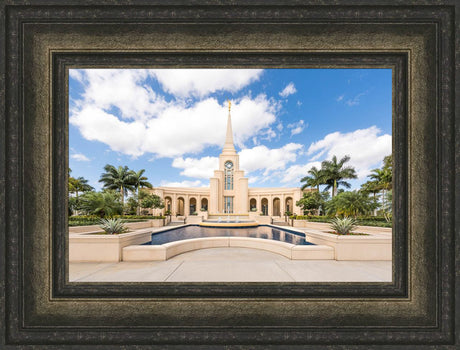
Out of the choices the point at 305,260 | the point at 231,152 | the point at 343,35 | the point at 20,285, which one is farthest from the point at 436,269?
the point at 231,152

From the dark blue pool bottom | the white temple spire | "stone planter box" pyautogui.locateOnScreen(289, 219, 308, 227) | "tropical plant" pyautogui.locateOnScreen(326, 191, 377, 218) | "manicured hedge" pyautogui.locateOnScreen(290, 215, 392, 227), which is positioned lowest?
"stone planter box" pyautogui.locateOnScreen(289, 219, 308, 227)

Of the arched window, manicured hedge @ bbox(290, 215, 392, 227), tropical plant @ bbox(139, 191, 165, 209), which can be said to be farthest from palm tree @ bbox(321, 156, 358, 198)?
tropical plant @ bbox(139, 191, 165, 209)

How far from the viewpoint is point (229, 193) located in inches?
1516

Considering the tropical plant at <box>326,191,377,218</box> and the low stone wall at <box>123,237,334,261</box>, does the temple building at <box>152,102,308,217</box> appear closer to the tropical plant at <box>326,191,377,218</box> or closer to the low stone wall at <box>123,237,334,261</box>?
the tropical plant at <box>326,191,377,218</box>

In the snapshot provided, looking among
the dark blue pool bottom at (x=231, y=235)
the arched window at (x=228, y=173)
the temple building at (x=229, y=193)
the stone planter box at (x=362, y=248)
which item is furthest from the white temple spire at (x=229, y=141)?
the stone planter box at (x=362, y=248)

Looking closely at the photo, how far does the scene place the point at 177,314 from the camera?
264cm

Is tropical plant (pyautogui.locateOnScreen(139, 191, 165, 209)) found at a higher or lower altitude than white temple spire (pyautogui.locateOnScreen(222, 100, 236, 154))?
lower

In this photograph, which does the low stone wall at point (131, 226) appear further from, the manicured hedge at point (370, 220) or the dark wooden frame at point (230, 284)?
the manicured hedge at point (370, 220)

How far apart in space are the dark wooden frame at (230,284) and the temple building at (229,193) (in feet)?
108

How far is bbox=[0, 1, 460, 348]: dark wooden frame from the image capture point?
259 cm

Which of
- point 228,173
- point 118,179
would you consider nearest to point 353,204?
point 118,179

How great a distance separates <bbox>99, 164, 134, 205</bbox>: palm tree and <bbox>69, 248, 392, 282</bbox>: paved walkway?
63.1ft

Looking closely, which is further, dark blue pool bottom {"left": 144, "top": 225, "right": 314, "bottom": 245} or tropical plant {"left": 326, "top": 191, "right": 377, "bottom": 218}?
tropical plant {"left": 326, "top": 191, "right": 377, "bottom": 218}

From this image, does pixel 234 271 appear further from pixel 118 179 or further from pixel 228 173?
pixel 228 173
